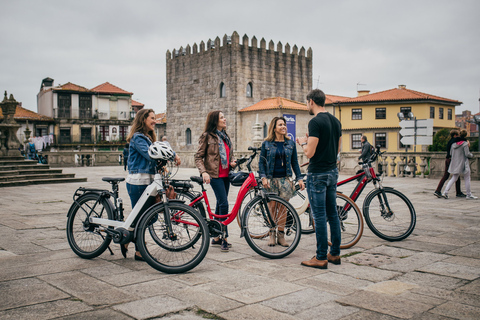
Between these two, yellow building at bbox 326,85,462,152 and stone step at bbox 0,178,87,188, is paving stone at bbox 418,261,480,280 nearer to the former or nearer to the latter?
stone step at bbox 0,178,87,188

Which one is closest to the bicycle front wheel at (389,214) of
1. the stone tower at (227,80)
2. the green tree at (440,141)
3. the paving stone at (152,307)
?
the paving stone at (152,307)

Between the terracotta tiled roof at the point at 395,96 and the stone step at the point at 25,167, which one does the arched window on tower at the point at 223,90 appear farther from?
the stone step at the point at 25,167

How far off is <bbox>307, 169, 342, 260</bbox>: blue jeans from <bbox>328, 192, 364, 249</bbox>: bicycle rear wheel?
2.44ft

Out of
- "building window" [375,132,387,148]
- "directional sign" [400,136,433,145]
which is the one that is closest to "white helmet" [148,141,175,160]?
"directional sign" [400,136,433,145]

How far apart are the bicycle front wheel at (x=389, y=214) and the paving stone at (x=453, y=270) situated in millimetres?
1166

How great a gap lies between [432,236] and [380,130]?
47.3 m

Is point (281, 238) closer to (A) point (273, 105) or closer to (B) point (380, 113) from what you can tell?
(A) point (273, 105)

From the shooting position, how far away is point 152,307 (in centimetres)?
363

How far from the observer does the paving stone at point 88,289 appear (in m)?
3.83

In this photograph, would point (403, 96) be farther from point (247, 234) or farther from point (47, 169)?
point (247, 234)

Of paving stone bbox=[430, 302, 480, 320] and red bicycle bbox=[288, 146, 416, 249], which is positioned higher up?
red bicycle bbox=[288, 146, 416, 249]

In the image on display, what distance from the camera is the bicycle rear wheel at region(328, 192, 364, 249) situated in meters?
5.82

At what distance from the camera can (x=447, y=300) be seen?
3789mm

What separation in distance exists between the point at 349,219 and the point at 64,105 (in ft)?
191
